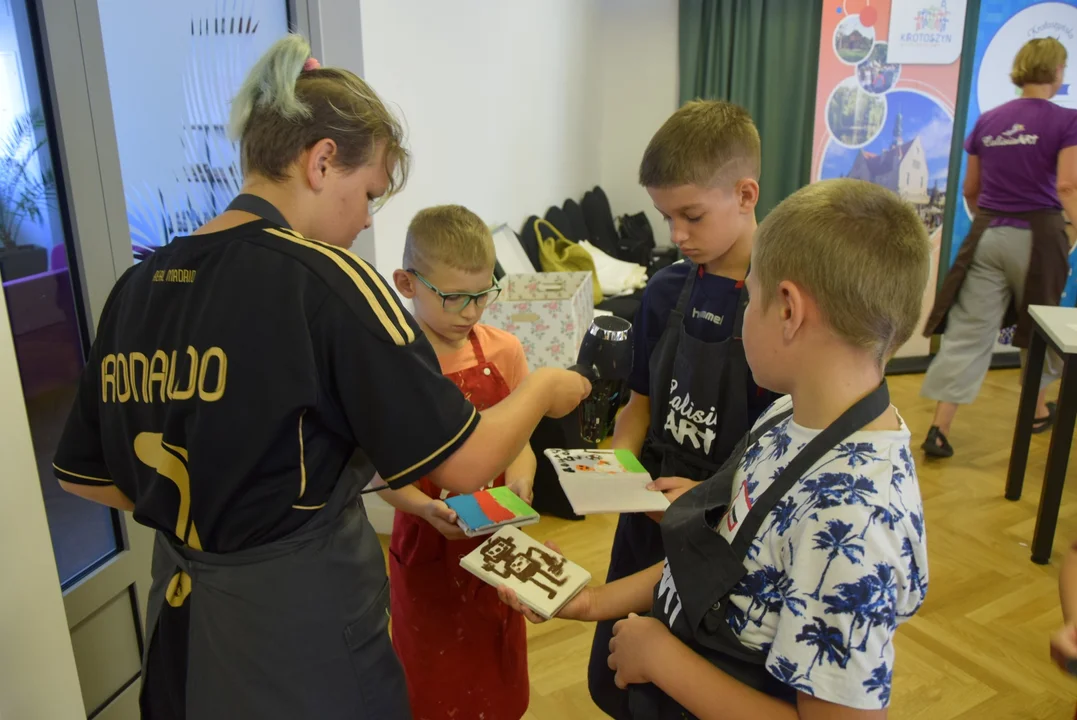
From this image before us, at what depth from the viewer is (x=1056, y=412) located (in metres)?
2.76

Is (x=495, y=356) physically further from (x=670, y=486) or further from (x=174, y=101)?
(x=174, y=101)

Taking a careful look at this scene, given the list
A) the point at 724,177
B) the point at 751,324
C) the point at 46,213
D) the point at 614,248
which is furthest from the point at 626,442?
the point at 614,248

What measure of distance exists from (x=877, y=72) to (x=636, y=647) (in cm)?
507

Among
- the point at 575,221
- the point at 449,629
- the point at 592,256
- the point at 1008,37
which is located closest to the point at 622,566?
the point at 449,629

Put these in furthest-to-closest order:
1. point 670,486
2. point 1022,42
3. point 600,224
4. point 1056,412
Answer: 1. point 600,224
2. point 1022,42
3. point 1056,412
4. point 670,486

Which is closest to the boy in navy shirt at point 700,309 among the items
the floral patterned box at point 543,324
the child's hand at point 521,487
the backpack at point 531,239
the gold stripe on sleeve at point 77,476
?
the child's hand at point 521,487

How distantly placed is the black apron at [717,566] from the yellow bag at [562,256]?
3.56 metres

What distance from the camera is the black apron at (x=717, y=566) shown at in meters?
0.91

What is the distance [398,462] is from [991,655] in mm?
2281

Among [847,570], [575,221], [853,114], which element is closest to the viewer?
[847,570]

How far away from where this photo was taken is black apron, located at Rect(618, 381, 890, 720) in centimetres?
91

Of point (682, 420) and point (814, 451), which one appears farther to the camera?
point (682, 420)

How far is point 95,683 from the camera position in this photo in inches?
75.4

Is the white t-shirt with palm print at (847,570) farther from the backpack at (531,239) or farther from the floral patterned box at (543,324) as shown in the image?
the backpack at (531,239)
